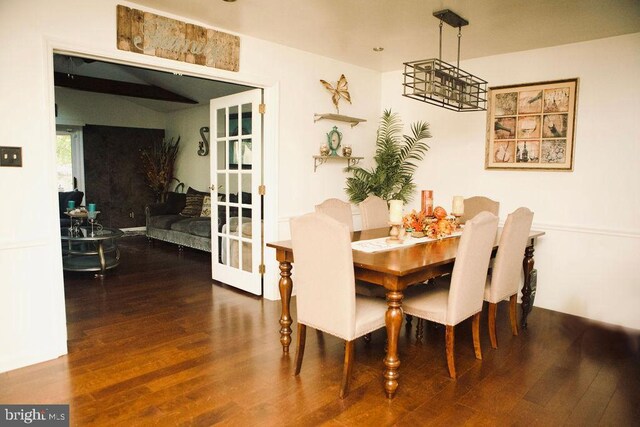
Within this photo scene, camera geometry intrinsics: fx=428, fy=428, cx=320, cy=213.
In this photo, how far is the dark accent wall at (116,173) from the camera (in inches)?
302

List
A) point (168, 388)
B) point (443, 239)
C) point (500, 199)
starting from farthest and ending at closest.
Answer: point (500, 199) → point (443, 239) → point (168, 388)

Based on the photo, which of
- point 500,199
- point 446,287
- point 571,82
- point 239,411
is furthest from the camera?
point 500,199

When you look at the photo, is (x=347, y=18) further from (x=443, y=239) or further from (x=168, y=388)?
(x=168, y=388)

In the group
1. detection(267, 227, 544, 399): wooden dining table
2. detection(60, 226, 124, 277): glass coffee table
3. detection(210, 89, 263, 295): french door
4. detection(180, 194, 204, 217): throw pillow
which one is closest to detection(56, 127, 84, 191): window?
detection(180, 194, 204, 217): throw pillow

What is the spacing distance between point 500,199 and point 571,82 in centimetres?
120

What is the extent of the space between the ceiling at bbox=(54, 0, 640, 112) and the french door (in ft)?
2.50

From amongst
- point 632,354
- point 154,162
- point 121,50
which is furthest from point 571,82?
point 154,162

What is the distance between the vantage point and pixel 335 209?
137 inches

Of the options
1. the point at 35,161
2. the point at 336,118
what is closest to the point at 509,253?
the point at 336,118

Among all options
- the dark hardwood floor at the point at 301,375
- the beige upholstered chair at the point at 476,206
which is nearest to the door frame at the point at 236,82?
the dark hardwood floor at the point at 301,375

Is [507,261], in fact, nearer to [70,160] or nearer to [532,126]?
[532,126]

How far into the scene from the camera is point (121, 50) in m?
2.95

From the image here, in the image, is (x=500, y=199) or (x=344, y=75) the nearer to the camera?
(x=500, y=199)

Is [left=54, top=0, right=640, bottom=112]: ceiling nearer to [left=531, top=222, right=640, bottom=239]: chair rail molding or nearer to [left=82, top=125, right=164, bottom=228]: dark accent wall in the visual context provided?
[left=531, top=222, right=640, bottom=239]: chair rail molding
